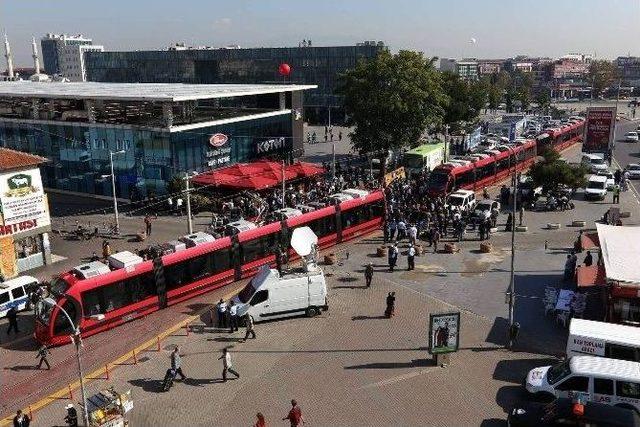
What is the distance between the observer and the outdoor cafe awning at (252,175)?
37938 millimetres

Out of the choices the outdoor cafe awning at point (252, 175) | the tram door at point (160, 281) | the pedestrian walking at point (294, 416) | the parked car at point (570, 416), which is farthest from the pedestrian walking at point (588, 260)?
the outdoor cafe awning at point (252, 175)

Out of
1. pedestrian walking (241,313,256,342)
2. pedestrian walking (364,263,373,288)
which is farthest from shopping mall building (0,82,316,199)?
pedestrian walking (241,313,256,342)

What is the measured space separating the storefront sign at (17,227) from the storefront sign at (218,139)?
632 inches

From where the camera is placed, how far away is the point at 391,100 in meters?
42.4

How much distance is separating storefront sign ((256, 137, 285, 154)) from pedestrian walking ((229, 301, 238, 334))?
27473mm

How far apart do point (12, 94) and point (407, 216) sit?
106 ft

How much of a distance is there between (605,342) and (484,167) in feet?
88.7

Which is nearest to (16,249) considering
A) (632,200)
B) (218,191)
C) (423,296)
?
(218,191)

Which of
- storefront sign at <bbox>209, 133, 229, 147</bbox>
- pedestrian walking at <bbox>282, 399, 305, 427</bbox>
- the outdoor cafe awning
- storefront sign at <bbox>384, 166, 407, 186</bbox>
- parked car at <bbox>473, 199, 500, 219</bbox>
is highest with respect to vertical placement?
storefront sign at <bbox>209, 133, 229, 147</bbox>

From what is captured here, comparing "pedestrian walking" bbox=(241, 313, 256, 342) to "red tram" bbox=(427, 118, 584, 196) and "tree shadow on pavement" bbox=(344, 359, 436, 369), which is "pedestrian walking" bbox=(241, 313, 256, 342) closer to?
"tree shadow on pavement" bbox=(344, 359, 436, 369)

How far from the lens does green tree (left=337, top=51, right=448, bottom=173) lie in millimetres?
43031

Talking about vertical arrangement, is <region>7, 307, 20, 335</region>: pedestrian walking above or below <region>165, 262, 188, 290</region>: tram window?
below

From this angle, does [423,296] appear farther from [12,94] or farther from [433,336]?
[12,94]

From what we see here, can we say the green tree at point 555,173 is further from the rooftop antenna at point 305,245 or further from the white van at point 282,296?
the white van at point 282,296
